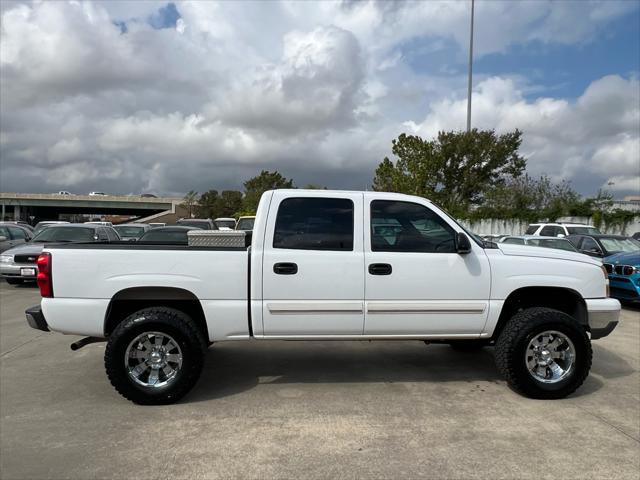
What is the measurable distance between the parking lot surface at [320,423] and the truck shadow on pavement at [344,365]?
0.10ft

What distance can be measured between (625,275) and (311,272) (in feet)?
26.3

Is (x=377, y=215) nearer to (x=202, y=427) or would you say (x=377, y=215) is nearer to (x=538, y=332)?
(x=538, y=332)

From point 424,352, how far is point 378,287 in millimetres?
2264

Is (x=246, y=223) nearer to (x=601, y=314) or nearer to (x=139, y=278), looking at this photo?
(x=139, y=278)

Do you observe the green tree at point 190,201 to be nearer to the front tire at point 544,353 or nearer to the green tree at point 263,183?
the green tree at point 263,183

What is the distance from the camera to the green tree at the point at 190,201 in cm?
9249

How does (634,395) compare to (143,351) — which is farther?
(634,395)

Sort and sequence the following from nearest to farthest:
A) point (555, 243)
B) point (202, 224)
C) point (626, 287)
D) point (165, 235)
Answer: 1. point (626, 287)
2. point (555, 243)
3. point (165, 235)
4. point (202, 224)

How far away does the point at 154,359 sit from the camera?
4582mm

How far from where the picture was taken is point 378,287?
461 centimetres

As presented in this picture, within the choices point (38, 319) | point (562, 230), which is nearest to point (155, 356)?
point (38, 319)

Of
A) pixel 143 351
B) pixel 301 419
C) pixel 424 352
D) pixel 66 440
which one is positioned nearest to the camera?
pixel 66 440

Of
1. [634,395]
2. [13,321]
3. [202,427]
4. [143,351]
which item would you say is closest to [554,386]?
[634,395]

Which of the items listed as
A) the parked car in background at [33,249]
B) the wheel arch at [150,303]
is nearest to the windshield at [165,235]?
the parked car in background at [33,249]
